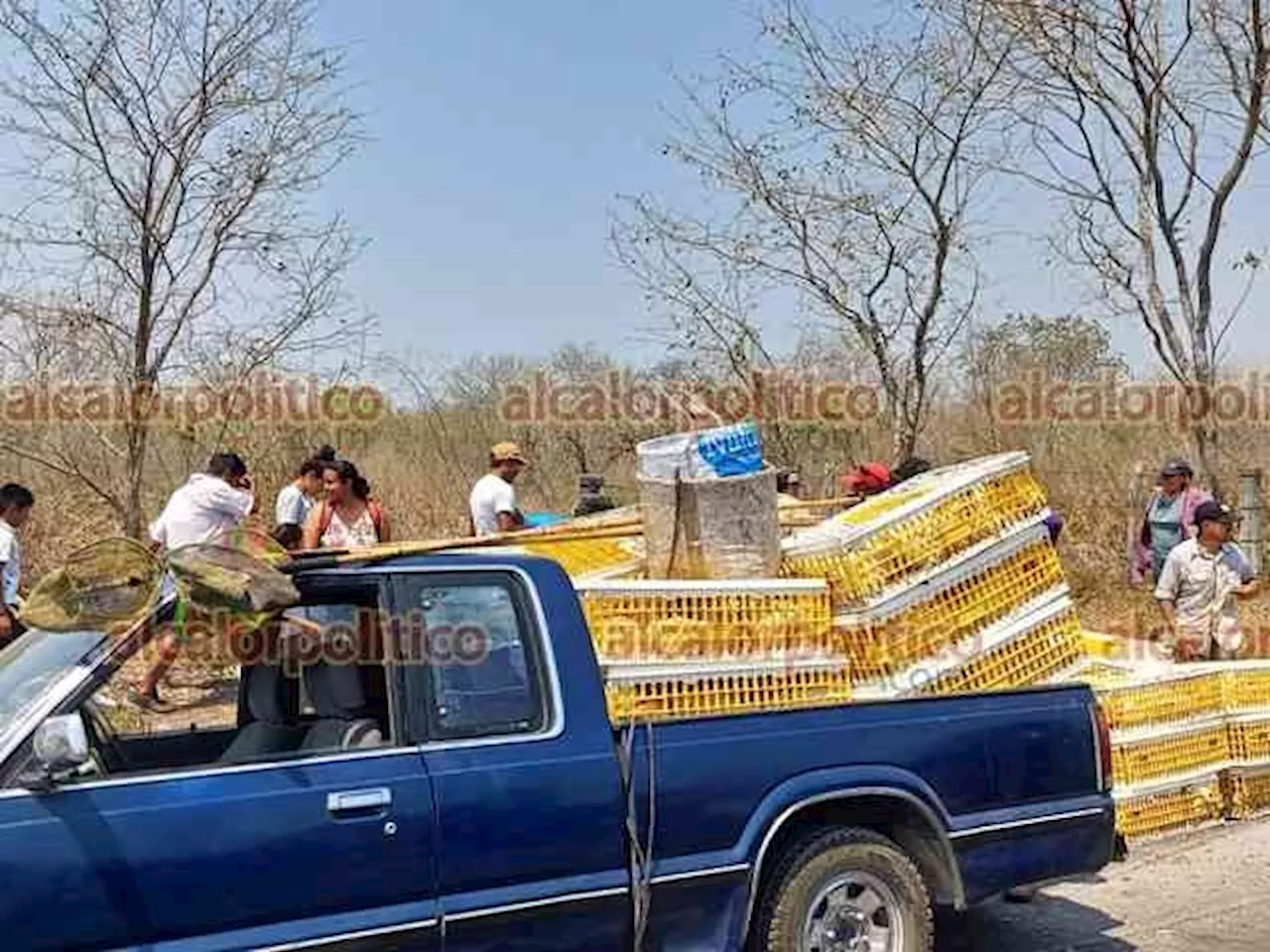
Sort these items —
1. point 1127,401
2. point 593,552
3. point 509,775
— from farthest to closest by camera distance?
point 1127,401 → point 593,552 → point 509,775

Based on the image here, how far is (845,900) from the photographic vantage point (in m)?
4.76

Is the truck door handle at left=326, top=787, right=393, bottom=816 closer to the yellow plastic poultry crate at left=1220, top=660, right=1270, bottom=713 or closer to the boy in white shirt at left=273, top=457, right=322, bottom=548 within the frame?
the yellow plastic poultry crate at left=1220, top=660, right=1270, bottom=713

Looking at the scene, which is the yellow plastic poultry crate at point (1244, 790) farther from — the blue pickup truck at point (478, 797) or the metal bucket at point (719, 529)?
the metal bucket at point (719, 529)

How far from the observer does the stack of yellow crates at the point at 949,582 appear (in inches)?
230

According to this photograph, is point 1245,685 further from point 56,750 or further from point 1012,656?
point 56,750

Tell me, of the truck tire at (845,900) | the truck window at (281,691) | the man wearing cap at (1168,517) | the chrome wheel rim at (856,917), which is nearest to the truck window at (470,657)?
the truck window at (281,691)

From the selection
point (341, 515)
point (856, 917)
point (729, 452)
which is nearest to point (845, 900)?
point (856, 917)

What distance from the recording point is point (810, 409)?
16312mm

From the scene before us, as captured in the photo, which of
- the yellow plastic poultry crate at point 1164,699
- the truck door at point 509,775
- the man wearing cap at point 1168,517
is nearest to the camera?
the truck door at point 509,775

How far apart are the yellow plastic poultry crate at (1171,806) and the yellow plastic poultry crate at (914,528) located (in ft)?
5.40

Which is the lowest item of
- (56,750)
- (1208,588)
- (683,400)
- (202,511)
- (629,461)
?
(1208,588)

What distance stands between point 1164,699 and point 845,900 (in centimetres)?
330

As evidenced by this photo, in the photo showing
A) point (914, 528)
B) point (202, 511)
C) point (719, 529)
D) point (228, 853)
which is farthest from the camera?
point (202, 511)

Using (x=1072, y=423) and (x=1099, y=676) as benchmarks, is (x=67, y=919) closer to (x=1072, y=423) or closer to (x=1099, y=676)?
(x=1099, y=676)
